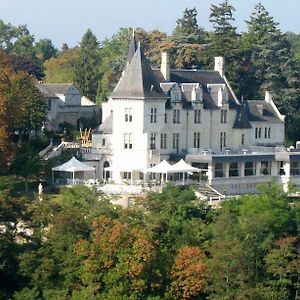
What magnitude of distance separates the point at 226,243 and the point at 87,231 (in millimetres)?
4786

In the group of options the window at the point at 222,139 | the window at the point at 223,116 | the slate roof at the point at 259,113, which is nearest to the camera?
the window at the point at 223,116

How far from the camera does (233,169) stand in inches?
2438

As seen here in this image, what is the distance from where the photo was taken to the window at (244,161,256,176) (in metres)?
62.4

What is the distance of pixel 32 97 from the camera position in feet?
208

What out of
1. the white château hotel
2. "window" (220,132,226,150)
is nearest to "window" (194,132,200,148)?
the white château hotel

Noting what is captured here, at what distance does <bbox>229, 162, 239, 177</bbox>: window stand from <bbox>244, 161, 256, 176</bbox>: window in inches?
21.0

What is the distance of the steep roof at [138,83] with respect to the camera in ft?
200

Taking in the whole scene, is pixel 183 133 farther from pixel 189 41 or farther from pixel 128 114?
pixel 189 41

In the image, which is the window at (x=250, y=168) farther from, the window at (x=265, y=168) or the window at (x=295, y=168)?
the window at (x=295, y=168)

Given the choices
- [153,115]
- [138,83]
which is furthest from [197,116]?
[138,83]

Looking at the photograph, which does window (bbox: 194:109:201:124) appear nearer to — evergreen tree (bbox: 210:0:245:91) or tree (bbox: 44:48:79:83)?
evergreen tree (bbox: 210:0:245:91)

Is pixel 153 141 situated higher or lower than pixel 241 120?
lower

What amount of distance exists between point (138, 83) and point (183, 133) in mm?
3537

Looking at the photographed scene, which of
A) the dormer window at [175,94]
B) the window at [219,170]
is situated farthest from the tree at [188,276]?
the dormer window at [175,94]
